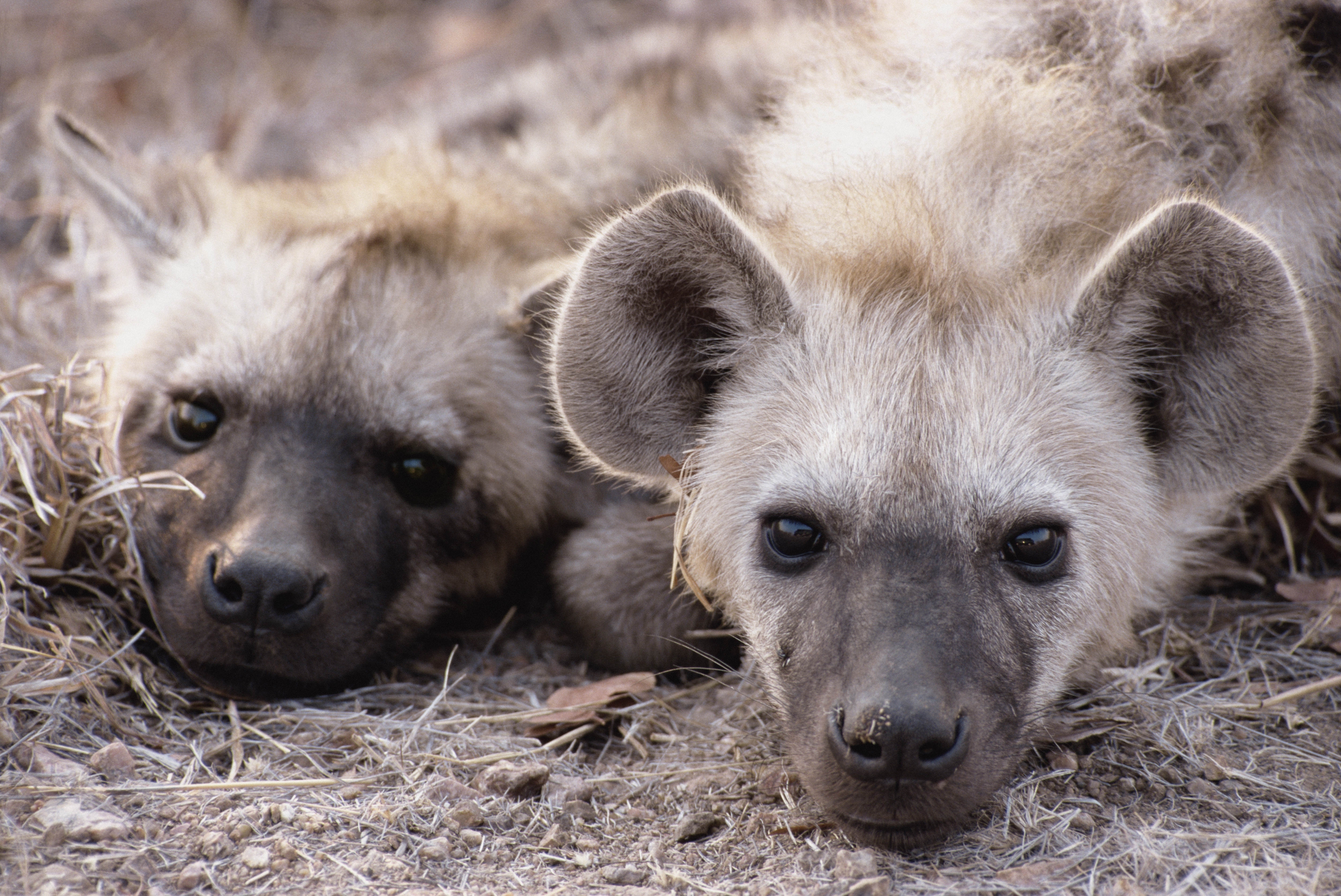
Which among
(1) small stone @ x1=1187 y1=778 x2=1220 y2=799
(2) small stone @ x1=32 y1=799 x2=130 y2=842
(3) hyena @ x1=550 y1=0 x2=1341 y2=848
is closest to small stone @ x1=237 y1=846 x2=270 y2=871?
(2) small stone @ x1=32 y1=799 x2=130 y2=842

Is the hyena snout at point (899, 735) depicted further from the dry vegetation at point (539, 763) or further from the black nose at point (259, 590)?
the black nose at point (259, 590)

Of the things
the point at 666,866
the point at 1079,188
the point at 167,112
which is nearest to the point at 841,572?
the point at 666,866

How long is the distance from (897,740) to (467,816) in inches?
29.8

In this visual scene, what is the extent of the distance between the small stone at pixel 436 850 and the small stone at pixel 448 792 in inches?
4.7

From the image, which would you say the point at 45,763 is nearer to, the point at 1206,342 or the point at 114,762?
the point at 114,762

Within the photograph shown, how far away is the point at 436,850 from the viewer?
2008 mm

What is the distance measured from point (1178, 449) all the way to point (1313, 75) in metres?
0.92

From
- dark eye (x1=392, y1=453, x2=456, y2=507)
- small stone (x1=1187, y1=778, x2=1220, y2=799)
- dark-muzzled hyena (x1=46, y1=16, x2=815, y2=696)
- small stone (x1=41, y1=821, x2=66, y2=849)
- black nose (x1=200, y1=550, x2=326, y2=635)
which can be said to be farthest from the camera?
dark eye (x1=392, y1=453, x2=456, y2=507)

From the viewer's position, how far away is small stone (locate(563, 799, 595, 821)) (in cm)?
216

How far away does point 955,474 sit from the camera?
1.98 meters

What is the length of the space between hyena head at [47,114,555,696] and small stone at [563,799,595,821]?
66 centimetres

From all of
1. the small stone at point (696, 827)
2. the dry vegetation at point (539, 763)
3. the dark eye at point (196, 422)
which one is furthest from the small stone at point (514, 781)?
the dark eye at point (196, 422)

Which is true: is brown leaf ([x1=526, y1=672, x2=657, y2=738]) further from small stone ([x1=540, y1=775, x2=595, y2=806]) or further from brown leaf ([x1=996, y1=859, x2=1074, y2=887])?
brown leaf ([x1=996, y1=859, x2=1074, y2=887])

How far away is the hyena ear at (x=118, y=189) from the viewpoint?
3025mm
